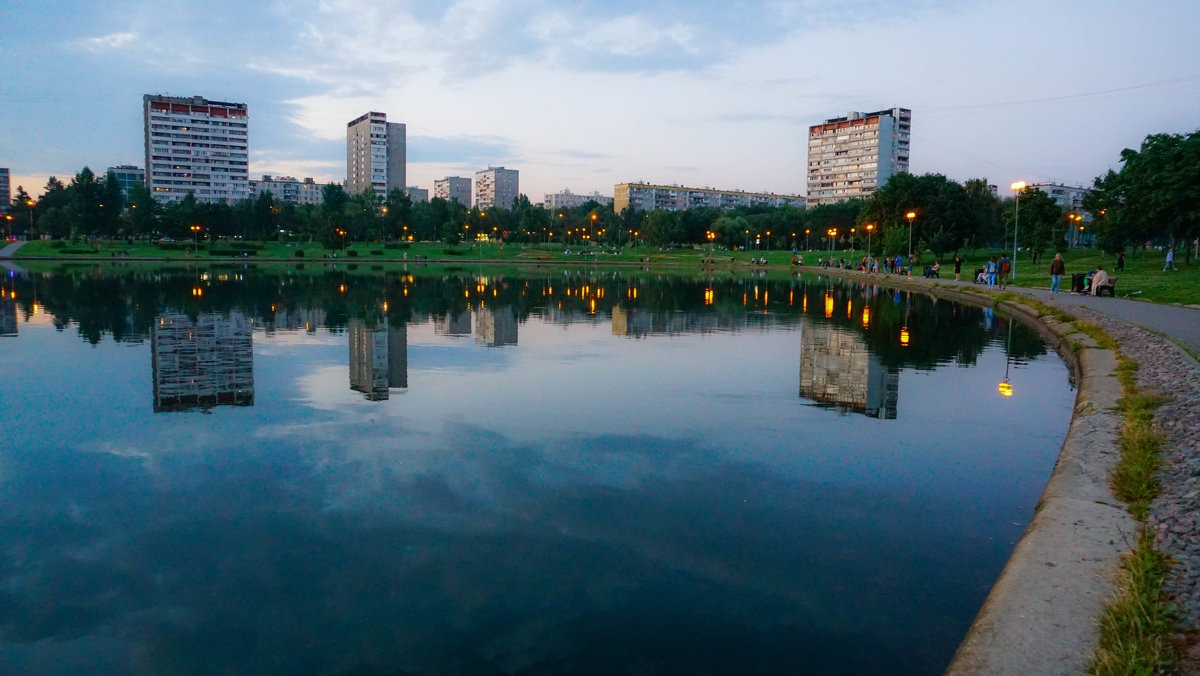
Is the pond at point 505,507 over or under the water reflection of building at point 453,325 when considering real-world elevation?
under

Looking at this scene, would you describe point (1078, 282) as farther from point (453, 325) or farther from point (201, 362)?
point (201, 362)

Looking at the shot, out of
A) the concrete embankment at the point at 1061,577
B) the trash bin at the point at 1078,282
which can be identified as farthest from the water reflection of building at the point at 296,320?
the trash bin at the point at 1078,282

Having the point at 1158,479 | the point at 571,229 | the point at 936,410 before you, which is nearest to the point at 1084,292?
the point at 936,410

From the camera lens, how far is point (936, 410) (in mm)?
11812

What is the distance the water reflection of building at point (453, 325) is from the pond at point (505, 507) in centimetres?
394

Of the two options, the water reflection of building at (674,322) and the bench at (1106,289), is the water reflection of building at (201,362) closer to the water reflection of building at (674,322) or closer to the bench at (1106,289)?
the water reflection of building at (674,322)

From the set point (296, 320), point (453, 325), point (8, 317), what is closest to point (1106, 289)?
point (453, 325)

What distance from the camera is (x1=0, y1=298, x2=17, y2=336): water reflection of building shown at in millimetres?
20156

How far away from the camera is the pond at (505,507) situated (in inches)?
198

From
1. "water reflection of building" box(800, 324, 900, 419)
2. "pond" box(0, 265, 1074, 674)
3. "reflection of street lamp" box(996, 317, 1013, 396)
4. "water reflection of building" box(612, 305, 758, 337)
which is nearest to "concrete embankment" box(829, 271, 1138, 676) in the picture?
"pond" box(0, 265, 1074, 674)

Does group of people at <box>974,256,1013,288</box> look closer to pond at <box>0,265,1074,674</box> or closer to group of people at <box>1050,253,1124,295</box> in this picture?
group of people at <box>1050,253,1124,295</box>

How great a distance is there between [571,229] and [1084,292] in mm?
118012

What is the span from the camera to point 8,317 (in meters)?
23.5

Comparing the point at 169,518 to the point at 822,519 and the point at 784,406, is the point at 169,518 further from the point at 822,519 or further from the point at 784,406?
the point at 784,406
